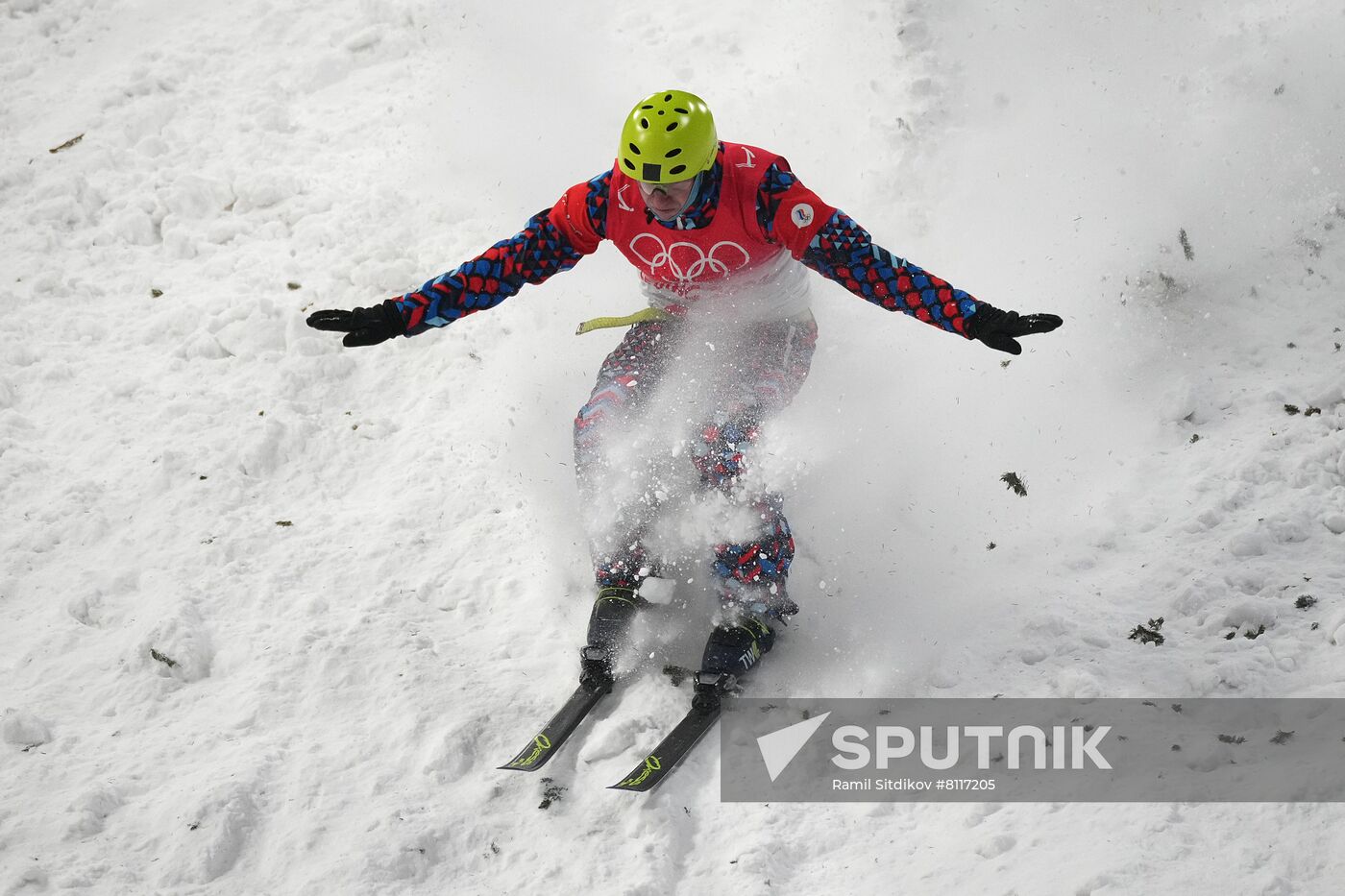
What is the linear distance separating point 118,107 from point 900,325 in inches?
247

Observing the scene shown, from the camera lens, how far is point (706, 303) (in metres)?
4.79

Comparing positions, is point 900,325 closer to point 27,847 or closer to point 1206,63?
point 1206,63

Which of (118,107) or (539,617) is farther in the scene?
(118,107)

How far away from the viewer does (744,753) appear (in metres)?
3.96

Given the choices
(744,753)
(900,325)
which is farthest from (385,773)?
(900,325)

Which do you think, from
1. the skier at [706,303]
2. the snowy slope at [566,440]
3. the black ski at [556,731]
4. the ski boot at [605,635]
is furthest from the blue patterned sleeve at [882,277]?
the black ski at [556,731]

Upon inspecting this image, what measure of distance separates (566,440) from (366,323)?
4.66 feet

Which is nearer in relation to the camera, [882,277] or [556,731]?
[556,731]

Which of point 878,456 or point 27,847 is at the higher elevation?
point 878,456

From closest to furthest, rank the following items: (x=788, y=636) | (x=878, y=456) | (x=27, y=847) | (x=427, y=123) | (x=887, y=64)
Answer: (x=27, y=847)
(x=788, y=636)
(x=878, y=456)
(x=887, y=64)
(x=427, y=123)
